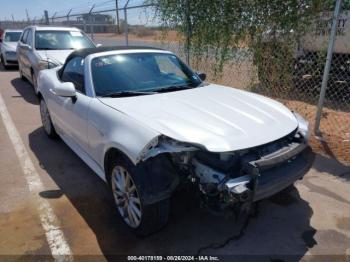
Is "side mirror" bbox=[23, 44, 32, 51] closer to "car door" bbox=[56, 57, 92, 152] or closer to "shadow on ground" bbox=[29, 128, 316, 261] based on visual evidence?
"car door" bbox=[56, 57, 92, 152]

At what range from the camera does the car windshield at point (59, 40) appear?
8.18 m

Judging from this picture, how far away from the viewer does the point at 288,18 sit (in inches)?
214

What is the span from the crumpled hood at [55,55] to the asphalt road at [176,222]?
3.65 m

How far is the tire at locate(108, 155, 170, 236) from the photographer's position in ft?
8.46

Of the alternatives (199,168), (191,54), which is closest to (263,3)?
(191,54)

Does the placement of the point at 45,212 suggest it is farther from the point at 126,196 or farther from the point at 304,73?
the point at 304,73

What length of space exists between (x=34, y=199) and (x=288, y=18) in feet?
15.6

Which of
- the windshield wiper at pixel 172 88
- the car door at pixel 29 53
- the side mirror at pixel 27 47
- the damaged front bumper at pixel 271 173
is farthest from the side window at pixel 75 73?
the side mirror at pixel 27 47

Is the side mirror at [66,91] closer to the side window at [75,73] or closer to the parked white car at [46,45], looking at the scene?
the side window at [75,73]

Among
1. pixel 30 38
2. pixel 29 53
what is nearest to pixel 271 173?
pixel 29 53

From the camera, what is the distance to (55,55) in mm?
7594

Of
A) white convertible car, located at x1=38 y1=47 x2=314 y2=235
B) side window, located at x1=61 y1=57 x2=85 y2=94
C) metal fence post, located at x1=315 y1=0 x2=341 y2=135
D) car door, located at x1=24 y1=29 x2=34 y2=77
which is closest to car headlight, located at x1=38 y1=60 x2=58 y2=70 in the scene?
car door, located at x1=24 y1=29 x2=34 y2=77

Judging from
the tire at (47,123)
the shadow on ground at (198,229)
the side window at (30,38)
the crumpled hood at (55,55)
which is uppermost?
the side window at (30,38)

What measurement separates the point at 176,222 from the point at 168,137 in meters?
1.02
